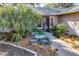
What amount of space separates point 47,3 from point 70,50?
2.42 feet

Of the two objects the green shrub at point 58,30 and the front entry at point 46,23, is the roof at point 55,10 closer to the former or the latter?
the front entry at point 46,23

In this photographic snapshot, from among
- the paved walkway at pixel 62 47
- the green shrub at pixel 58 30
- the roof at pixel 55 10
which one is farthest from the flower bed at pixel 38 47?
the roof at pixel 55 10

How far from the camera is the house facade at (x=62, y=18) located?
2.81 m

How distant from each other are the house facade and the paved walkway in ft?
0.53

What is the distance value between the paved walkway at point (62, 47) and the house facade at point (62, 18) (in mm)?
161

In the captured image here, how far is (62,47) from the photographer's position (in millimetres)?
2836

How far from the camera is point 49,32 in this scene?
112 inches

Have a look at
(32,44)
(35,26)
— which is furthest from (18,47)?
(35,26)

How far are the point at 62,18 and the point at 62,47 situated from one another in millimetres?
413

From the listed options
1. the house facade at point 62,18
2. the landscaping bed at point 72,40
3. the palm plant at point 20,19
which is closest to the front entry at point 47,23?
the house facade at point 62,18

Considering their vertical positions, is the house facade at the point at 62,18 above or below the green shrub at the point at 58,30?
above

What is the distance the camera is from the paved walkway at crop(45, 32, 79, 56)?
2.81m

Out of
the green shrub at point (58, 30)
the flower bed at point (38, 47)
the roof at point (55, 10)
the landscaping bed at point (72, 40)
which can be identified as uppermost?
the roof at point (55, 10)

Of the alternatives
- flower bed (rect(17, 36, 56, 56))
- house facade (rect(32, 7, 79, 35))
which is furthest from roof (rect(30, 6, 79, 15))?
flower bed (rect(17, 36, 56, 56))
